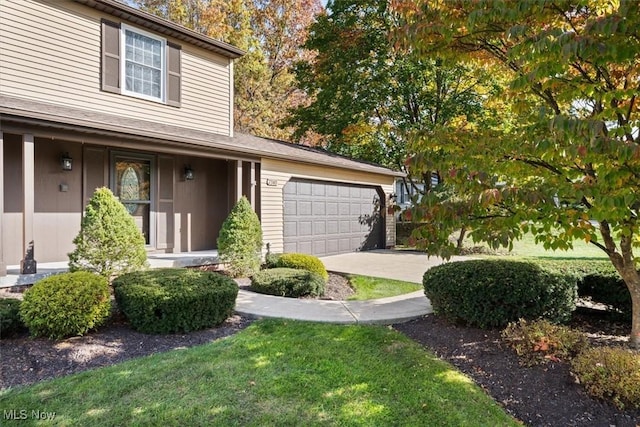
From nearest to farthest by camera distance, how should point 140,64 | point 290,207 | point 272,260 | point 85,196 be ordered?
point 85,196 < point 272,260 < point 140,64 < point 290,207

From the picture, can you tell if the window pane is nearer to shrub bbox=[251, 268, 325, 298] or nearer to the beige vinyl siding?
the beige vinyl siding

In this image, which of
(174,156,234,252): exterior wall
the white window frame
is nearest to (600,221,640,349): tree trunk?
(174,156,234,252): exterior wall

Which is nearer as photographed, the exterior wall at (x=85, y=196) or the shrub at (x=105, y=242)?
the shrub at (x=105, y=242)

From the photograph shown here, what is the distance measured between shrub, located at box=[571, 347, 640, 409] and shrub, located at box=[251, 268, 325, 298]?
4094mm

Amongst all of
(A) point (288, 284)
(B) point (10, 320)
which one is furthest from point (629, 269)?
(B) point (10, 320)

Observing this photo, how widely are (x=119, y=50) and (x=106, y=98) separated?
1.08m

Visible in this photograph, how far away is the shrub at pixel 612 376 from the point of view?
2.85 meters

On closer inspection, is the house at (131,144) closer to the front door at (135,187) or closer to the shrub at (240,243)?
the front door at (135,187)

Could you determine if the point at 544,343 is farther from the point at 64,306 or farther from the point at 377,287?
the point at 64,306

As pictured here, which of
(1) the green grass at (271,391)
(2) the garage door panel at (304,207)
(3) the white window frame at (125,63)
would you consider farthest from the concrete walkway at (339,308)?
(3) the white window frame at (125,63)

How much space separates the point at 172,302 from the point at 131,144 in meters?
4.10

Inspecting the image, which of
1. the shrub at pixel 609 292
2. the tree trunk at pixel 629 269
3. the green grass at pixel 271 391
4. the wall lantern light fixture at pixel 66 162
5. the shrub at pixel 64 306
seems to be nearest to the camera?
the green grass at pixel 271 391

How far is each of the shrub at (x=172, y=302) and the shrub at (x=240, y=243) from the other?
2.74m

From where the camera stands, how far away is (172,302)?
172 inches
